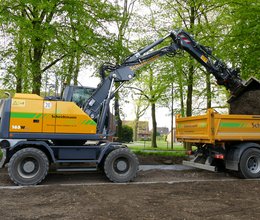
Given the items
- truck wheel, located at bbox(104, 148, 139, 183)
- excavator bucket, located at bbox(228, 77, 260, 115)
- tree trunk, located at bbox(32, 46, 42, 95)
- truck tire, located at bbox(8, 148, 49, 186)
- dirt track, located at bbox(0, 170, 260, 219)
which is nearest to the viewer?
dirt track, located at bbox(0, 170, 260, 219)

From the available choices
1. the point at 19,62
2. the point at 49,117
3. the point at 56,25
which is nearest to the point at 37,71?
the point at 19,62

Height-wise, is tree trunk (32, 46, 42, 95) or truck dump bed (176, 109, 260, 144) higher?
tree trunk (32, 46, 42, 95)

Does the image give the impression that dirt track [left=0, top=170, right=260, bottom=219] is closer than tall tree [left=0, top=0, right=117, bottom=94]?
Yes

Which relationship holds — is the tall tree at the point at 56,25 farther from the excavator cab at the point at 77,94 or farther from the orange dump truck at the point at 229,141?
the orange dump truck at the point at 229,141

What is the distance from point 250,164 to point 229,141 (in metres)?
1.04

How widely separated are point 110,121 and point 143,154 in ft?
18.1

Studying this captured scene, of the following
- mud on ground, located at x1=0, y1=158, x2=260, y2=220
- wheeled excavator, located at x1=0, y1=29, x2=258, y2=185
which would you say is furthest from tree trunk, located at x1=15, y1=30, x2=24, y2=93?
mud on ground, located at x1=0, y1=158, x2=260, y2=220

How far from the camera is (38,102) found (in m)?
9.84

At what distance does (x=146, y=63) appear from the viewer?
11664 millimetres

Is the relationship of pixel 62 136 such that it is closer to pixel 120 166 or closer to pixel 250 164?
pixel 120 166

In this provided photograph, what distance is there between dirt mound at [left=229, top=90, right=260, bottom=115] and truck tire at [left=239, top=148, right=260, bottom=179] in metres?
1.74

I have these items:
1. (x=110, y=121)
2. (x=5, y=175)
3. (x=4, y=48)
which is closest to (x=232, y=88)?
(x=110, y=121)

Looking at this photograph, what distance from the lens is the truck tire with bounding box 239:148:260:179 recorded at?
11.2 meters

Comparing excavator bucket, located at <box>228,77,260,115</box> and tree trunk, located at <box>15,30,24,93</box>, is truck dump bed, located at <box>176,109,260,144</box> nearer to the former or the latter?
excavator bucket, located at <box>228,77,260,115</box>
